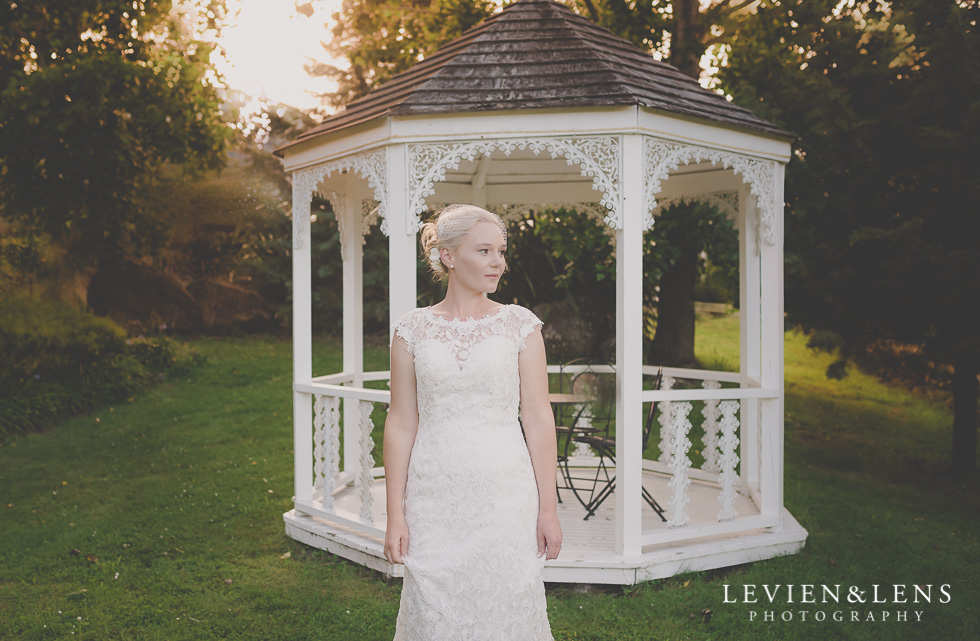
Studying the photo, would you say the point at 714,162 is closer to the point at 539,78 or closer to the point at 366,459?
the point at 539,78

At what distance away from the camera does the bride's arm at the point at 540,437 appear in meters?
2.77

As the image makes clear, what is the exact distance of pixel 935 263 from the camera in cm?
712

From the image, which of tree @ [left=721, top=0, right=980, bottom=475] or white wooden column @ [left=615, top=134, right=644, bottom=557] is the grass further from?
tree @ [left=721, top=0, right=980, bottom=475]

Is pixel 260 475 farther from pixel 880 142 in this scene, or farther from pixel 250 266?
pixel 250 266

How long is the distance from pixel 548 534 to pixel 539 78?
3.60 m

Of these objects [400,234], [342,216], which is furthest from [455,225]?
[342,216]

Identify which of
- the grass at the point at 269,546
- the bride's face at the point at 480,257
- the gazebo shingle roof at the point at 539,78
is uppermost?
the gazebo shingle roof at the point at 539,78

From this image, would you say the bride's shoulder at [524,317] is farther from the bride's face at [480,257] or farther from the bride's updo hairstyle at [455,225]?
the bride's updo hairstyle at [455,225]

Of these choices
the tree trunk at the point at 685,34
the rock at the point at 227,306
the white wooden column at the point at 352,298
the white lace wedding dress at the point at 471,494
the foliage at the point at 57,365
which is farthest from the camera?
the rock at the point at 227,306

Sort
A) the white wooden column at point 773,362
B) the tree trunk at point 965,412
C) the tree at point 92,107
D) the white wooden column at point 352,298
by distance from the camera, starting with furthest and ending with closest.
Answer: the tree at point 92,107 → the tree trunk at point 965,412 → the white wooden column at point 352,298 → the white wooden column at point 773,362

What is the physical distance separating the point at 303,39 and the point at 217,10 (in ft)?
18.0

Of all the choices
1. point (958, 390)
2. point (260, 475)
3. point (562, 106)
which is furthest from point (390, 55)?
point (958, 390)

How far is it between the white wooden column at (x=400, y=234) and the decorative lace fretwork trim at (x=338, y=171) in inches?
2.5

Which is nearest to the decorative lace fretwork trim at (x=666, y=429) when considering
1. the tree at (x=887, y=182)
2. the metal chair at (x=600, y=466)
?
the metal chair at (x=600, y=466)
